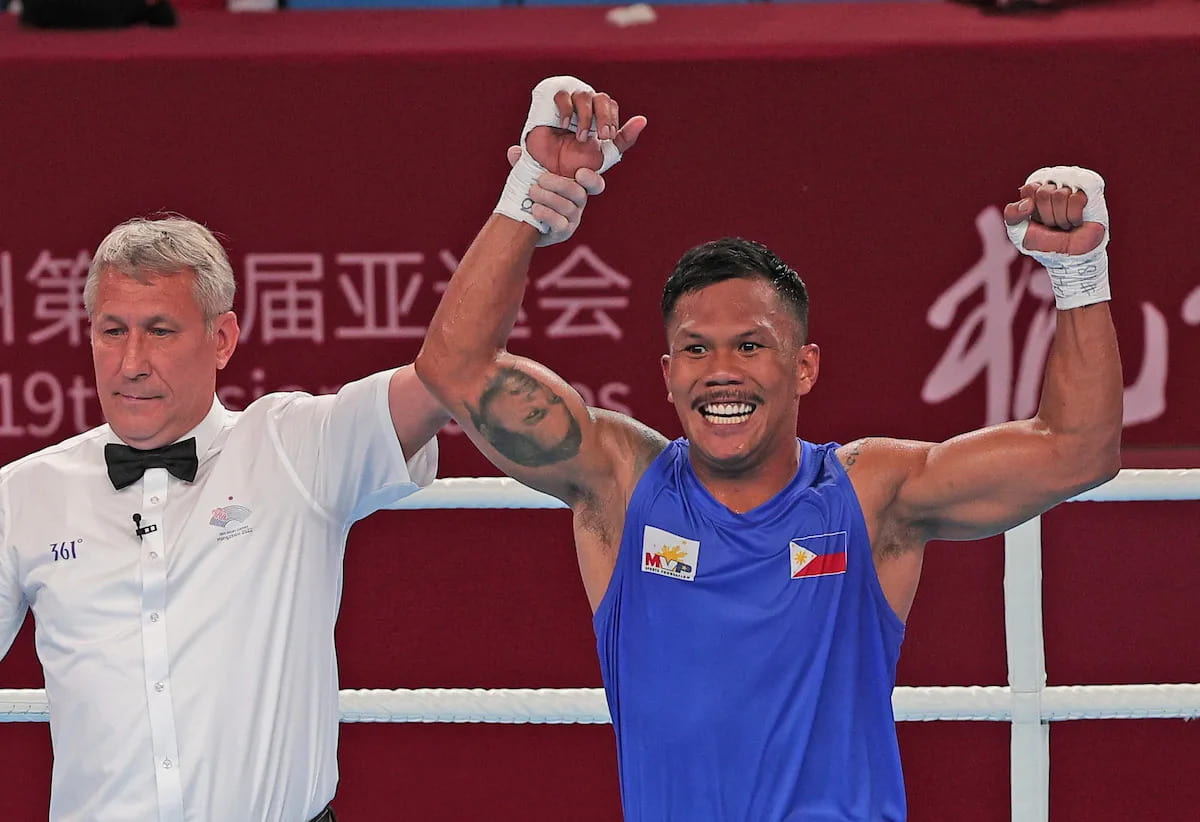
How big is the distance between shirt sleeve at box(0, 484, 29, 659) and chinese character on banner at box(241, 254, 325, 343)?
1.66 m

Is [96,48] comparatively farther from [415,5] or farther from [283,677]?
[283,677]

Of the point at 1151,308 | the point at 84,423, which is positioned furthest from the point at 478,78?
the point at 1151,308

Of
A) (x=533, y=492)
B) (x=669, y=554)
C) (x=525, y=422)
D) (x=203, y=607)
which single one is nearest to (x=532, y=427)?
(x=525, y=422)

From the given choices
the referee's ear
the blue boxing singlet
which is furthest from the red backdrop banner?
the blue boxing singlet

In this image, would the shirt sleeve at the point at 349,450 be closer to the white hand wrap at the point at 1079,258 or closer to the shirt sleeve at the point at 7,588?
the shirt sleeve at the point at 7,588

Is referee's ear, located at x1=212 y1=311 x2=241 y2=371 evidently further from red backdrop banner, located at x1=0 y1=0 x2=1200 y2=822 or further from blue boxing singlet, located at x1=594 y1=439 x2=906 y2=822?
red backdrop banner, located at x1=0 y1=0 x2=1200 y2=822

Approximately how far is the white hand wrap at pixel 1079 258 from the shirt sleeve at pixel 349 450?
743 millimetres

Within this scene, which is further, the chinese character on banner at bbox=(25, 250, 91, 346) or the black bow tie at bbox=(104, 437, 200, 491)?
the chinese character on banner at bbox=(25, 250, 91, 346)

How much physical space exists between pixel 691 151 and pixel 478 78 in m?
0.52

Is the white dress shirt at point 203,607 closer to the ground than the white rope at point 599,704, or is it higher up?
higher up

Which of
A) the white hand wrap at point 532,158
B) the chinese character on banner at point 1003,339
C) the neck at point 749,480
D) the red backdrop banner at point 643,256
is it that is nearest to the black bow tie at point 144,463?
the white hand wrap at point 532,158

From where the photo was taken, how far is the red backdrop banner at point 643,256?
3400 millimetres

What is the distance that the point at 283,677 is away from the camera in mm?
1719

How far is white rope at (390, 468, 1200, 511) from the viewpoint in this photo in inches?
80.9
